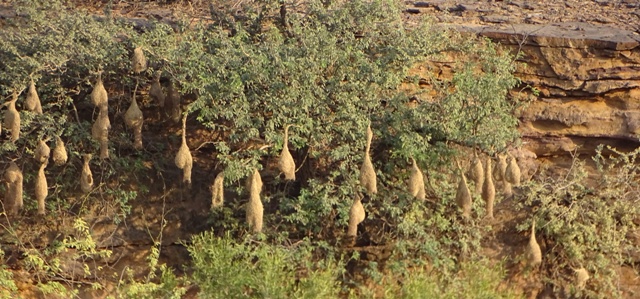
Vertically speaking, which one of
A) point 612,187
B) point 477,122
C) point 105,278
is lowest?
point 105,278

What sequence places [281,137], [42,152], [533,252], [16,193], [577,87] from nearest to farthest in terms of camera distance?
1. [42,152]
2. [281,137]
3. [16,193]
4. [533,252]
5. [577,87]

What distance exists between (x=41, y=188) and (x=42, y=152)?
0.37m

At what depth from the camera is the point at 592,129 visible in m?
11.9

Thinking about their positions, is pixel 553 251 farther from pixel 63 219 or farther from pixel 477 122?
pixel 63 219

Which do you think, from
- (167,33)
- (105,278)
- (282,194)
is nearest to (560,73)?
(282,194)

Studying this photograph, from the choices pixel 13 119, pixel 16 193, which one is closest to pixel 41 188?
pixel 16 193

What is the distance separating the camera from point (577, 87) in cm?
1195

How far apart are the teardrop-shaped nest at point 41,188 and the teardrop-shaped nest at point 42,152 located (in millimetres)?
63

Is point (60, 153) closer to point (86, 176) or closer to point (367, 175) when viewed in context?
point (86, 176)

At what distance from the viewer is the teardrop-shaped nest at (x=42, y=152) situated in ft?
32.6

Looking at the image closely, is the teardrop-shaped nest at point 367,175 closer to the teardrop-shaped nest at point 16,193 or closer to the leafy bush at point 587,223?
the leafy bush at point 587,223

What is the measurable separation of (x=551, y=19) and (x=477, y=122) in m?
2.88

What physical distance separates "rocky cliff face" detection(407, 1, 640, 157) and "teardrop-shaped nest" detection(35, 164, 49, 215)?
453 cm

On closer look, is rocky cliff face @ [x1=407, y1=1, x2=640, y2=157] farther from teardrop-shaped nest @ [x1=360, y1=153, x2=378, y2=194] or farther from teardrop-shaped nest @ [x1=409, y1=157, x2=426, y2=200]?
teardrop-shaped nest @ [x1=360, y1=153, x2=378, y2=194]
